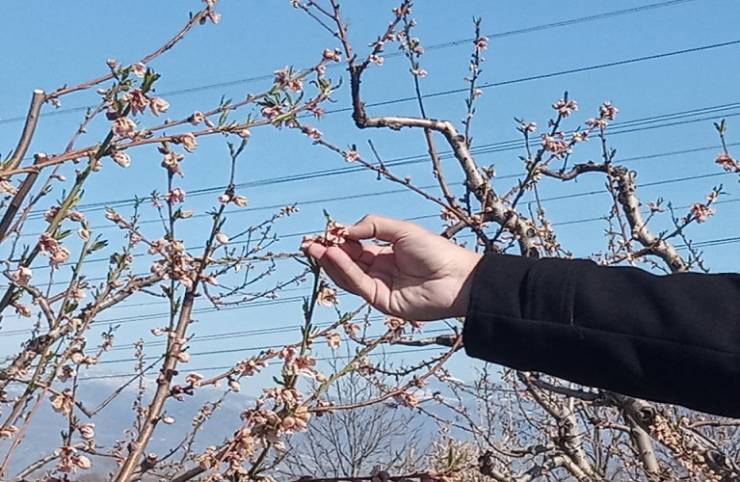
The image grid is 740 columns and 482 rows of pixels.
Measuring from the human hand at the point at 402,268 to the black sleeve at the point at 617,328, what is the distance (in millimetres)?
55

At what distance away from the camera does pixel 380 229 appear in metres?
1.34

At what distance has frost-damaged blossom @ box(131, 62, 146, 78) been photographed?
1.42m

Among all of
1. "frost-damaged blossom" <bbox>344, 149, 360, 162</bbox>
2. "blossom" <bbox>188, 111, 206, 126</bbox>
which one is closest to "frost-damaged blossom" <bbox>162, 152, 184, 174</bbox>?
"blossom" <bbox>188, 111, 206, 126</bbox>

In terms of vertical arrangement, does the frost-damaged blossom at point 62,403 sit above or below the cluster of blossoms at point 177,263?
below

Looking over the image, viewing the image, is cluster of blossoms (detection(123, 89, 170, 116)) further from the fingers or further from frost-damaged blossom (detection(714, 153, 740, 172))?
frost-damaged blossom (detection(714, 153, 740, 172))

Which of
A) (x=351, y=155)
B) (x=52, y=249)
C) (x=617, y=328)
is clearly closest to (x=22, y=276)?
(x=52, y=249)

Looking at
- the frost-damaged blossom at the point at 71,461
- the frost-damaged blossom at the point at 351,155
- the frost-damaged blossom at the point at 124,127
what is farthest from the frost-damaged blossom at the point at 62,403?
the frost-damaged blossom at the point at 351,155

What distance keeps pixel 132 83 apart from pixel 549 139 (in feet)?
9.32

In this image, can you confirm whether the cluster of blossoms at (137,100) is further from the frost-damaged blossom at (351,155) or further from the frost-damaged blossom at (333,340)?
the frost-damaged blossom at (351,155)

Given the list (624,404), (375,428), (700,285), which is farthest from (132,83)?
(375,428)

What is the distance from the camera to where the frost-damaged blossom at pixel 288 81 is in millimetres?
1959

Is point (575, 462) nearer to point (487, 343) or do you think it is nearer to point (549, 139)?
point (549, 139)

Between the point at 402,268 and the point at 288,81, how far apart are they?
749 mm

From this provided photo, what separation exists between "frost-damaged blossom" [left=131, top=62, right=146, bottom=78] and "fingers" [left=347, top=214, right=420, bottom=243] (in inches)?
15.0
